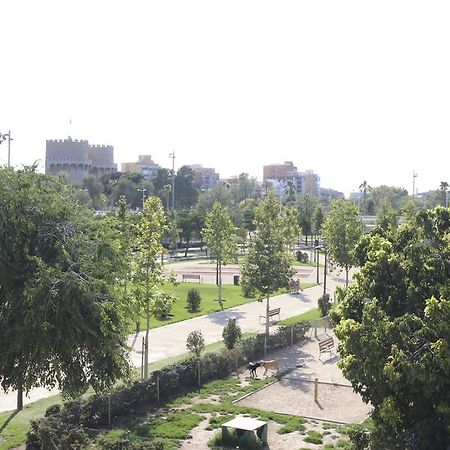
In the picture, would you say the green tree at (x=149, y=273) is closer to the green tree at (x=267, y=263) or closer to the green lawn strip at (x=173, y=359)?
the green lawn strip at (x=173, y=359)

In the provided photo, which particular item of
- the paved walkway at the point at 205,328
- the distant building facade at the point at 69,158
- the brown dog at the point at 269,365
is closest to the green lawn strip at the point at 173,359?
the paved walkway at the point at 205,328

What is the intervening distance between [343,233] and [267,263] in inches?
400

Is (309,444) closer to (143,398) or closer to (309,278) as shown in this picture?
(143,398)

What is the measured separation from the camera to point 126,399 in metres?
17.9

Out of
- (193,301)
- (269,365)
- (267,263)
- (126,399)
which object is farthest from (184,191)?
(126,399)

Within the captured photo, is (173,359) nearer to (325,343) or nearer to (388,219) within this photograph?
(325,343)

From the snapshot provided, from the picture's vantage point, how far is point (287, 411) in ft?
60.6

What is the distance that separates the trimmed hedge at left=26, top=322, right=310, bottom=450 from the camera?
Result: 14665 millimetres

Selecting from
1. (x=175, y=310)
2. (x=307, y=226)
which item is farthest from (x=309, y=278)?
(x=307, y=226)

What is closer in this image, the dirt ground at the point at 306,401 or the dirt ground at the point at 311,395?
the dirt ground at the point at 306,401

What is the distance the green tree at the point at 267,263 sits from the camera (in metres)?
27.8

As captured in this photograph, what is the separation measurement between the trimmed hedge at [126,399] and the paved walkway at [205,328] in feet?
3.88

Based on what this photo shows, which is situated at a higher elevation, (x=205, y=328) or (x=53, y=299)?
(x=53, y=299)

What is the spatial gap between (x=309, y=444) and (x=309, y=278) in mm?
36195
